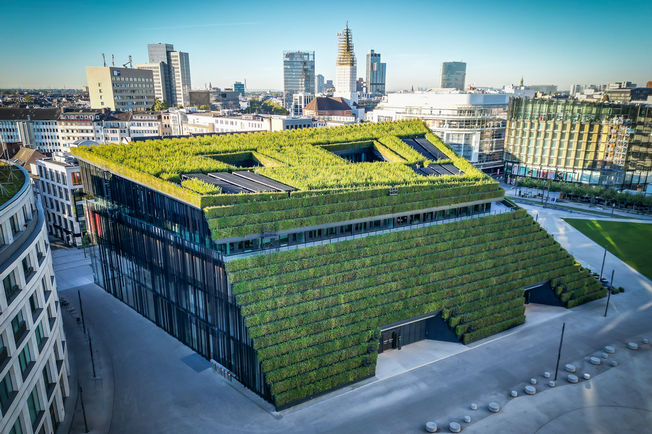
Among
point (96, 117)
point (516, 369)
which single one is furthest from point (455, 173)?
point (96, 117)

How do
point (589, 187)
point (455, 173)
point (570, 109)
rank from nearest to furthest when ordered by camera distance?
point (455, 173) < point (589, 187) < point (570, 109)

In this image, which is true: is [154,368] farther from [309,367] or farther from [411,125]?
[411,125]

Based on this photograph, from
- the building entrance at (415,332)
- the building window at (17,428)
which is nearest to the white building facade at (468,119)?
the building entrance at (415,332)

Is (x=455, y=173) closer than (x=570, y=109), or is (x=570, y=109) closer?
(x=455, y=173)

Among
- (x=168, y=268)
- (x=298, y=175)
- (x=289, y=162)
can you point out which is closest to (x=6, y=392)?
(x=168, y=268)

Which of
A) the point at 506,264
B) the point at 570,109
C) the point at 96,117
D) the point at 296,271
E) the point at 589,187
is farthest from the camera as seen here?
the point at 96,117

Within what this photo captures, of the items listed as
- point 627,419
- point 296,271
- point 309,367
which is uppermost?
point 296,271

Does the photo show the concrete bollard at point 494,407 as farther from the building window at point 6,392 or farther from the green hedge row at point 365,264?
the building window at point 6,392

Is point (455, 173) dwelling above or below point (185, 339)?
above

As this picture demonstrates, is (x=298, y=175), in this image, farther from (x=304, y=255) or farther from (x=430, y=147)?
(x=430, y=147)
